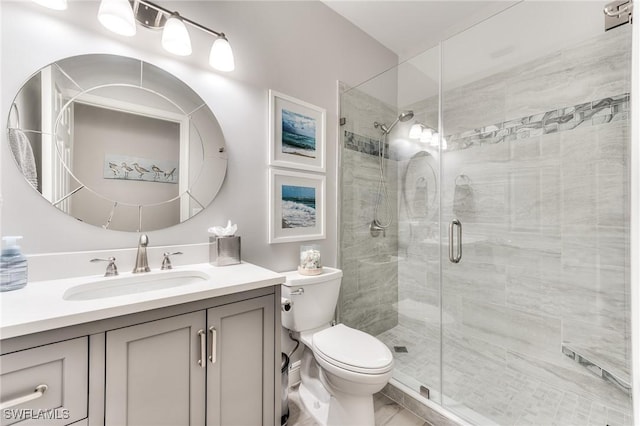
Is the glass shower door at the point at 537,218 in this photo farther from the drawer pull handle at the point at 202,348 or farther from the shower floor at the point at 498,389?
the drawer pull handle at the point at 202,348

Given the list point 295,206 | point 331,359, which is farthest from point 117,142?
point 331,359

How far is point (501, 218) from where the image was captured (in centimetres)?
177

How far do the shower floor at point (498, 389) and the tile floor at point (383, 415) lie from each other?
5.9 inches

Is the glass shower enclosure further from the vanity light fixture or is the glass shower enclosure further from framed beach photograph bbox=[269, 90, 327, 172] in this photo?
the vanity light fixture

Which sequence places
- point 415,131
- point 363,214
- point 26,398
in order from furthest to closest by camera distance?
1. point 363,214
2. point 415,131
3. point 26,398

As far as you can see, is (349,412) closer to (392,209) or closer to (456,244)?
(456,244)

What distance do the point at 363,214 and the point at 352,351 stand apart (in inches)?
43.9

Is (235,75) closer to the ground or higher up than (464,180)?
higher up

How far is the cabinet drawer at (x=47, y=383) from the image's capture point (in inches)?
24.8

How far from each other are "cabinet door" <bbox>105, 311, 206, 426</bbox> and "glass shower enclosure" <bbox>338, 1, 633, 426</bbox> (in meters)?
1.31

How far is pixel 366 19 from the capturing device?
2.13 meters

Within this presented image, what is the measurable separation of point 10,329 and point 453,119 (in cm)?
233

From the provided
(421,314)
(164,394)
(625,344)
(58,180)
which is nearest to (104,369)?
(164,394)

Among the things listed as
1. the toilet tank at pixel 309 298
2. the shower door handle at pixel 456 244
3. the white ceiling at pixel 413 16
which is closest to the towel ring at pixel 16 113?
the toilet tank at pixel 309 298
